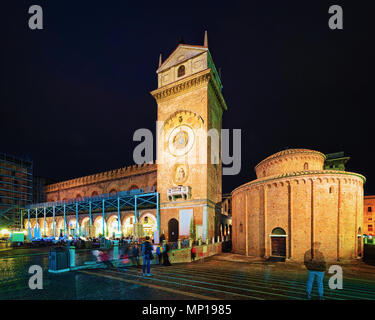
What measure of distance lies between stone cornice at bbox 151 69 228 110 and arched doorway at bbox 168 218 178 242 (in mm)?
15587

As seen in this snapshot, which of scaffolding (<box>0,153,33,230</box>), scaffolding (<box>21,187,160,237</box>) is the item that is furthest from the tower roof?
scaffolding (<box>0,153,33,230</box>)

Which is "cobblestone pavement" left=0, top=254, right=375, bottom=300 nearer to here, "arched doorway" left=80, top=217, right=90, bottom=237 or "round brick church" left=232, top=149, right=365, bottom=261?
"round brick church" left=232, top=149, right=365, bottom=261

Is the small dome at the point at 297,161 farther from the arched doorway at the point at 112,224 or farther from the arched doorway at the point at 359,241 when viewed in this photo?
the arched doorway at the point at 112,224

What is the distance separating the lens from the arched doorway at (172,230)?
24605mm

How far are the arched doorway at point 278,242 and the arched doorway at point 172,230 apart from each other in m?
10.4

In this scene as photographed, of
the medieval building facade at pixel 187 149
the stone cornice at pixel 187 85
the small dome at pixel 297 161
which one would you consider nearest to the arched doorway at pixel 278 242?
the medieval building facade at pixel 187 149

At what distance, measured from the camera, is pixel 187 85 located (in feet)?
86.8

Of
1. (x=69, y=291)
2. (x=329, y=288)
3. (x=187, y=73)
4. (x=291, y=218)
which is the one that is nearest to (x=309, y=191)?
(x=291, y=218)

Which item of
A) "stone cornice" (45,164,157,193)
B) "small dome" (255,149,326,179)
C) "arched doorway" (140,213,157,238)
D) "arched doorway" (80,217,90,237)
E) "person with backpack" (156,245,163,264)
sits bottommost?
"arched doorway" (80,217,90,237)

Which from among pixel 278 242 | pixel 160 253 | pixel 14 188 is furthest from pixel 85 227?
Result: pixel 278 242

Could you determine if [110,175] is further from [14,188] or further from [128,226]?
[14,188]

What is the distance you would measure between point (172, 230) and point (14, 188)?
36357 millimetres

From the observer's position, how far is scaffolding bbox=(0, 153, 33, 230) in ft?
132
